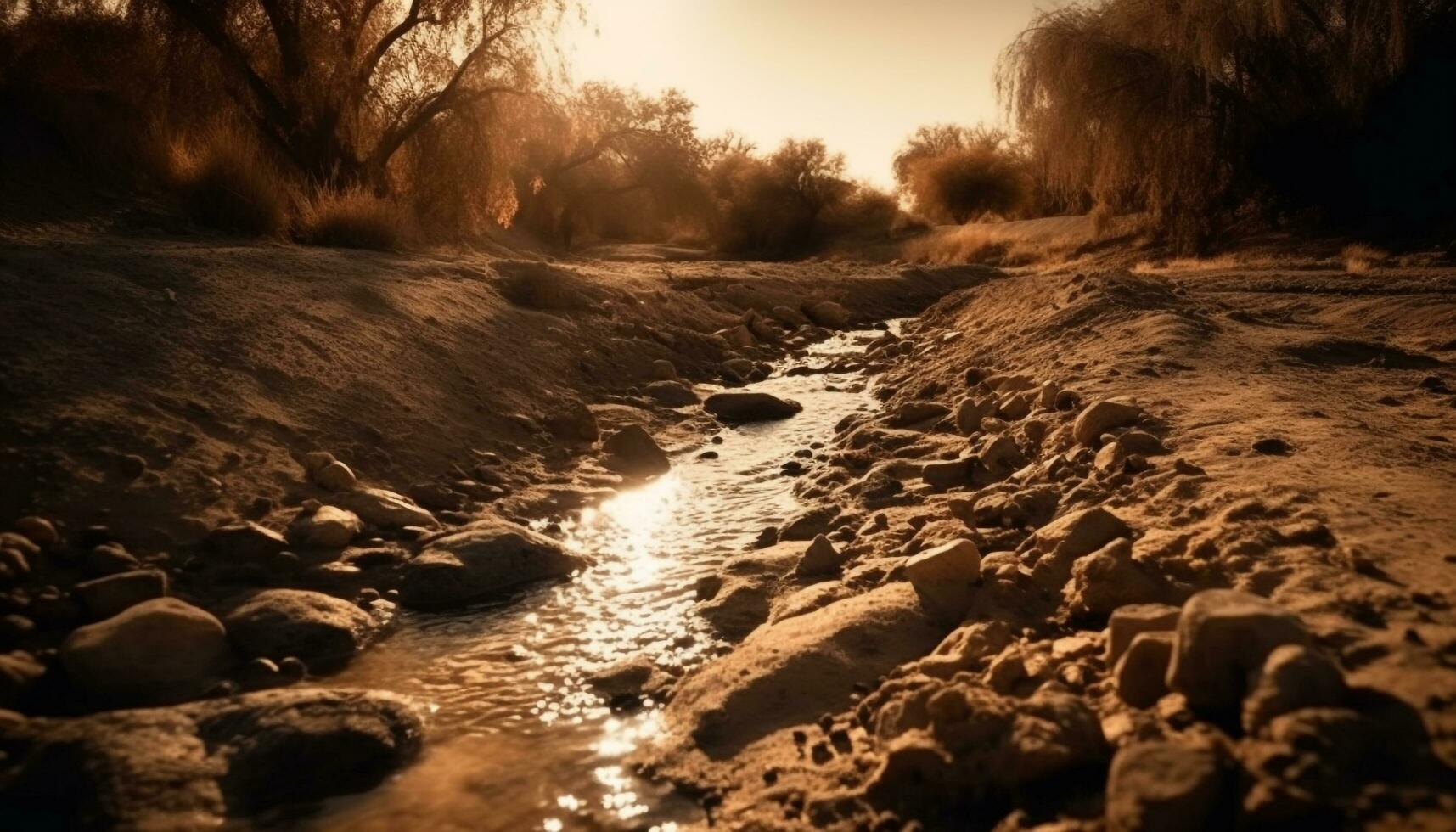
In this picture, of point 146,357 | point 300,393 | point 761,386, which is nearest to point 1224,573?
point 300,393

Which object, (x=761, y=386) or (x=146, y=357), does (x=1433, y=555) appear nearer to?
(x=146, y=357)

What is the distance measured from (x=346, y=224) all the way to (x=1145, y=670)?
30.7ft

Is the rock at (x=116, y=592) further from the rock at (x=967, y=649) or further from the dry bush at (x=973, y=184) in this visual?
the dry bush at (x=973, y=184)

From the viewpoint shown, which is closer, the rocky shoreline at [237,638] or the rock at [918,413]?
the rocky shoreline at [237,638]

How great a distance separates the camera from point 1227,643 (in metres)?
1.94

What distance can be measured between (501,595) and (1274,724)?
303 cm

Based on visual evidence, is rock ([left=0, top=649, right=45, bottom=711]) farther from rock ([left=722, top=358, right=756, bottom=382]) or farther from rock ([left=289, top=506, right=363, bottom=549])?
rock ([left=722, top=358, right=756, bottom=382])

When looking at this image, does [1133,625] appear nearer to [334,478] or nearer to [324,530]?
[324,530]

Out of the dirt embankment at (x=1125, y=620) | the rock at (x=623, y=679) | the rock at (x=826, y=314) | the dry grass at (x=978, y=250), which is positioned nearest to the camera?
the dirt embankment at (x=1125, y=620)

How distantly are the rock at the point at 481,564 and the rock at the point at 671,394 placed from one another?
358 centimetres

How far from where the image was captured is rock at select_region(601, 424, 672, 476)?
20.0 ft

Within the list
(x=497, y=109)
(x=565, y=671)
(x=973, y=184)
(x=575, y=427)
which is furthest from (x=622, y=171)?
(x=565, y=671)

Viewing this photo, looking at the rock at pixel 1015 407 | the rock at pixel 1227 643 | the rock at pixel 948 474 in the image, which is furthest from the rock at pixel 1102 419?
the rock at pixel 1227 643

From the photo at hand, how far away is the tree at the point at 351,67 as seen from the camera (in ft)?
40.2
